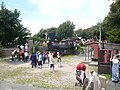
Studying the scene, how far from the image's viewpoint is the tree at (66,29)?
3428 inches

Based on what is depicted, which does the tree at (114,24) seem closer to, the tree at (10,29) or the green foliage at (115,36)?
the green foliage at (115,36)

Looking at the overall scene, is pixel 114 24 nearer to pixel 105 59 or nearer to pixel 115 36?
pixel 115 36

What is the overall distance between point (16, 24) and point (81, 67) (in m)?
23.8

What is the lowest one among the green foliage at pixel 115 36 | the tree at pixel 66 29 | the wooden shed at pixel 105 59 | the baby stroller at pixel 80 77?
the baby stroller at pixel 80 77

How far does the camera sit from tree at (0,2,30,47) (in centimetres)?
3481

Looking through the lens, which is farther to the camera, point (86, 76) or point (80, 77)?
point (80, 77)

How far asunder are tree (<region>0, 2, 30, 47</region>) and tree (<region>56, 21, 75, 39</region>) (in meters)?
50.0

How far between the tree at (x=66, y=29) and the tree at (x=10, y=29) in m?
50.0

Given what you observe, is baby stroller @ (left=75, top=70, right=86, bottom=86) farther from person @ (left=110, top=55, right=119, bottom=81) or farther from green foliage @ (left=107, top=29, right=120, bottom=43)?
green foliage @ (left=107, top=29, right=120, bottom=43)

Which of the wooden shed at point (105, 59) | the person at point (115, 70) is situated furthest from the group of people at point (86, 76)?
the wooden shed at point (105, 59)

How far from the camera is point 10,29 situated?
35.1m

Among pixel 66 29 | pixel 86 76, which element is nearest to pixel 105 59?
pixel 86 76

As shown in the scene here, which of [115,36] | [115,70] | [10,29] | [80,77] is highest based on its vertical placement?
[10,29]

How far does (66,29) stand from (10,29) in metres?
52.6
